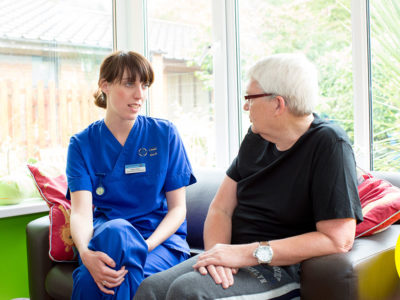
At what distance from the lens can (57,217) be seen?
6.88ft

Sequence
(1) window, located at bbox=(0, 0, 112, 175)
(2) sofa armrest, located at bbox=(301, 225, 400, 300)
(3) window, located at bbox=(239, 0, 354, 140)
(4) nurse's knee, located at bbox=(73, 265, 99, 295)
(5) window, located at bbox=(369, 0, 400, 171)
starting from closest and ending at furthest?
(2) sofa armrest, located at bbox=(301, 225, 400, 300)
(4) nurse's knee, located at bbox=(73, 265, 99, 295)
(5) window, located at bbox=(369, 0, 400, 171)
(3) window, located at bbox=(239, 0, 354, 140)
(1) window, located at bbox=(0, 0, 112, 175)

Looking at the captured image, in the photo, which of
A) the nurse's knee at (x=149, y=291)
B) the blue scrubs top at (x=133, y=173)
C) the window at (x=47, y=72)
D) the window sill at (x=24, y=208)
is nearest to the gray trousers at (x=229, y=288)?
the nurse's knee at (x=149, y=291)

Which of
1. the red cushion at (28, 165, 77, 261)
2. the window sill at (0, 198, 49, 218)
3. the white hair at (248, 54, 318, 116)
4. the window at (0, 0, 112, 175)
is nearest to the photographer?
the white hair at (248, 54, 318, 116)

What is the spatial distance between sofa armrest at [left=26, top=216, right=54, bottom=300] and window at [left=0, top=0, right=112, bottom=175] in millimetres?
928

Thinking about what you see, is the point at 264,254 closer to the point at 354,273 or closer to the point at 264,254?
the point at 264,254

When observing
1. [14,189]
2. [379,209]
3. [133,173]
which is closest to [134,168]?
[133,173]

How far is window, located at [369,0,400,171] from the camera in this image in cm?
220

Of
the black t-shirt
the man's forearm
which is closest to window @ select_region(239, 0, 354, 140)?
the black t-shirt

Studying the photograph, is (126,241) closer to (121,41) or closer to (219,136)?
(219,136)

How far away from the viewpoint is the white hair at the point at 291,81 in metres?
1.51

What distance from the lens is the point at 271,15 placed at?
2721 mm

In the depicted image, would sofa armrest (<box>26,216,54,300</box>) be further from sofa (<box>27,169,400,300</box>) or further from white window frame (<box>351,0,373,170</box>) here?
white window frame (<box>351,0,373,170</box>)

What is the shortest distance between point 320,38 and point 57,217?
1.62 m

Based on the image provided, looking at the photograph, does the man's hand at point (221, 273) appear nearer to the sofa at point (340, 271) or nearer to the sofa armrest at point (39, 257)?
the sofa at point (340, 271)
